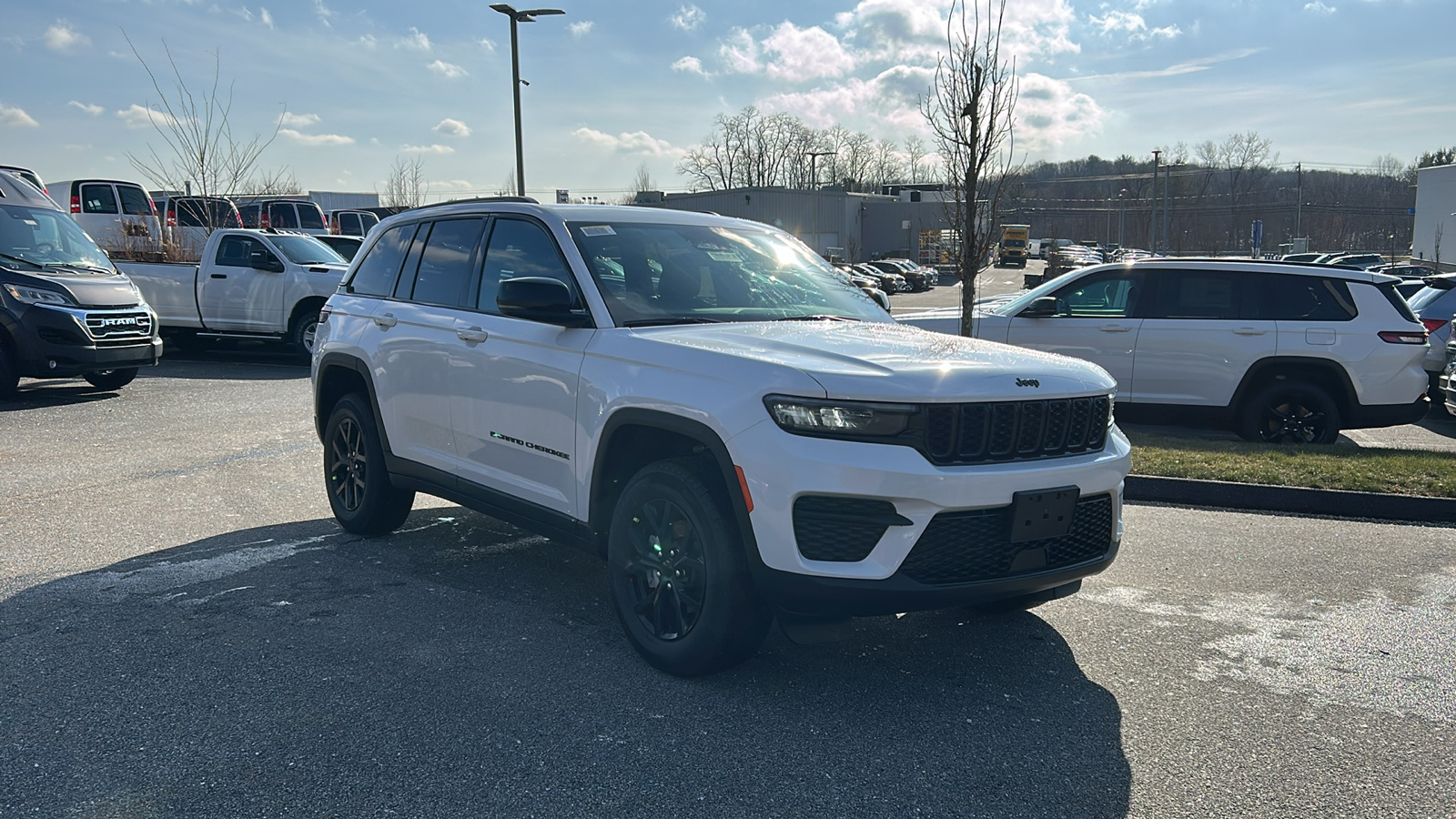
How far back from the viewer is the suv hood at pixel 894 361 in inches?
140

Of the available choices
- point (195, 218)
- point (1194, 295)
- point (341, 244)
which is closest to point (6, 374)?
point (341, 244)

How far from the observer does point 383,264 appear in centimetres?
619

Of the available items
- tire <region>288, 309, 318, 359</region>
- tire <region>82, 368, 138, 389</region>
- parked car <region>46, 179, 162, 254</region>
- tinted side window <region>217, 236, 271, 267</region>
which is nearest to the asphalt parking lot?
tire <region>82, 368, 138, 389</region>

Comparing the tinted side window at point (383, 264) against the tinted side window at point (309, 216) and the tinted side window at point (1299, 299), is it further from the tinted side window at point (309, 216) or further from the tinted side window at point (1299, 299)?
the tinted side window at point (309, 216)

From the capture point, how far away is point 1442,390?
423 inches

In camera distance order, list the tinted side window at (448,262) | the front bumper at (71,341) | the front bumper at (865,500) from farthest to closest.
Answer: the front bumper at (71,341) < the tinted side window at (448,262) < the front bumper at (865,500)

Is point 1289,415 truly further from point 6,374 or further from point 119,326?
point 6,374

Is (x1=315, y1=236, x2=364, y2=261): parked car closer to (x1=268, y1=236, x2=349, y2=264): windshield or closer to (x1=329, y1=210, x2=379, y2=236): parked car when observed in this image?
(x1=268, y1=236, x2=349, y2=264): windshield

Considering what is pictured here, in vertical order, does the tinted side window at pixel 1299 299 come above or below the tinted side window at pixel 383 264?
below

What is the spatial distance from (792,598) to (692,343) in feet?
3.62

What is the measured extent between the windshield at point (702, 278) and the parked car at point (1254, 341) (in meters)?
5.71

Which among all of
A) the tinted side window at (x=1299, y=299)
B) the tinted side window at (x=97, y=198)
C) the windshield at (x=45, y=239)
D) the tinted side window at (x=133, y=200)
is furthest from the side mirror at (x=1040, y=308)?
the tinted side window at (x=97, y=198)

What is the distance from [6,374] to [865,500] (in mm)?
11888

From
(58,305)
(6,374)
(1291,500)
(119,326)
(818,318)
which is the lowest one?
(1291,500)
